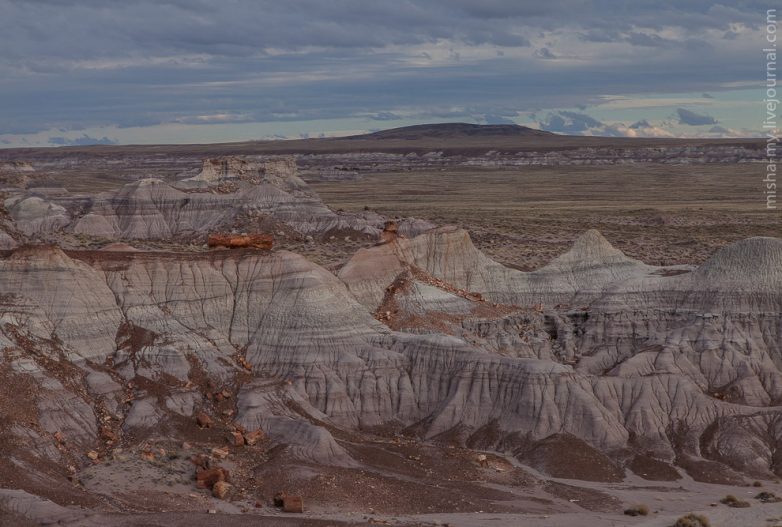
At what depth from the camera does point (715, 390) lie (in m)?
49.2

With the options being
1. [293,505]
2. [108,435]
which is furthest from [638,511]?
[108,435]

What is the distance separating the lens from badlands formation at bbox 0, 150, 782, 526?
37.3m

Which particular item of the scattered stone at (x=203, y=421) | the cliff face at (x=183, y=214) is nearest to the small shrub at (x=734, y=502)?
the scattered stone at (x=203, y=421)

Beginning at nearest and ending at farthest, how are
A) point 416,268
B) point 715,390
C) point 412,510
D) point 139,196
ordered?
point 412,510
point 715,390
point 416,268
point 139,196

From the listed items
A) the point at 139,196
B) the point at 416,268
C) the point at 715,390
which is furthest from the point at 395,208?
the point at 715,390

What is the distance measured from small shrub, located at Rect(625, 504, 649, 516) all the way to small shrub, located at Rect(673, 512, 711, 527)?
4.82 ft

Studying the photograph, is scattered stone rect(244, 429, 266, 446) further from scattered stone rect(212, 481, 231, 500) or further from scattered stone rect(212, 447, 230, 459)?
scattered stone rect(212, 481, 231, 500)

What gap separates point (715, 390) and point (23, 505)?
94.1 feet

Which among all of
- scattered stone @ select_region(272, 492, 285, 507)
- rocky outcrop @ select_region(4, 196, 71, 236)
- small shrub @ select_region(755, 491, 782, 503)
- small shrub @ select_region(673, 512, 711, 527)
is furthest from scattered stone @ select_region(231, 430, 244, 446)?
rocky outcrop @ select_region(4, 196, 71, 236)

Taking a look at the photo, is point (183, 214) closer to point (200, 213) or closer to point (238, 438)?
point (200, 213)

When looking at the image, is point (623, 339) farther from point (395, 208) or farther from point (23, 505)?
point (395, 208)

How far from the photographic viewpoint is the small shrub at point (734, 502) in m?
39.0

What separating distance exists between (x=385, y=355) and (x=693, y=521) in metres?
15.2

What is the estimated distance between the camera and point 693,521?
1412 inches
